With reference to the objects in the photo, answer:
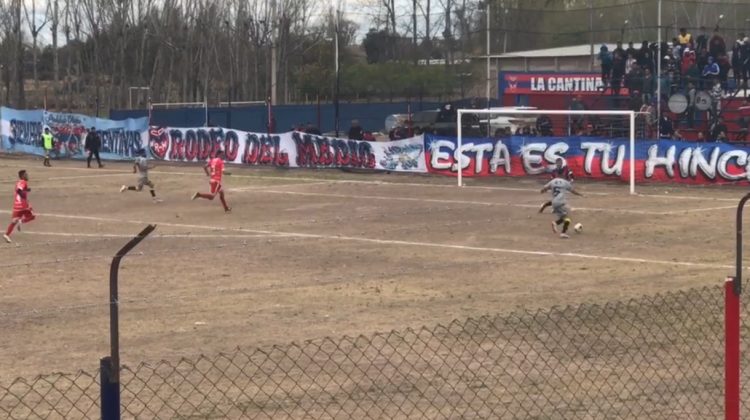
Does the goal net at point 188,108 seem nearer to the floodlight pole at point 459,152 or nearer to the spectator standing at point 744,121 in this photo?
the floodlight pole at point 459,152

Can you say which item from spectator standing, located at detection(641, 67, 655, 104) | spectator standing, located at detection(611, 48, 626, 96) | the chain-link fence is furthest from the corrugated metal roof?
the chain-link fence

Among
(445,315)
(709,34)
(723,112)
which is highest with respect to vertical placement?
(709,34)

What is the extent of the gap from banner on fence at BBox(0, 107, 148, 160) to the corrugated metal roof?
14733mm

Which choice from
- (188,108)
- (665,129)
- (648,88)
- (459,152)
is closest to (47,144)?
(188,108)

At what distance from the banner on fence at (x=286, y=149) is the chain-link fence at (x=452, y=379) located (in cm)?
2681

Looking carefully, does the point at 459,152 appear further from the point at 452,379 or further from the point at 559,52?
the point at 452,379

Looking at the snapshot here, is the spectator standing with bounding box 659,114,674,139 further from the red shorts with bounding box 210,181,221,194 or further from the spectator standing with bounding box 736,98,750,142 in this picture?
the red shorts with bounding box 210,181,221,194

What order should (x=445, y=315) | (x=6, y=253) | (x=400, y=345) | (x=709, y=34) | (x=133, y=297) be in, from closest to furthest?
(x=400, y=345) → (x=445, y=315) → (x=133, y=297) → (x=6, y=253) → (x=709, y=34)

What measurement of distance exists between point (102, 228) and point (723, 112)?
21650 mm

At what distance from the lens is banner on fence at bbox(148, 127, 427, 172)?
133ft

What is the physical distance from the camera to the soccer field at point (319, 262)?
1423cm

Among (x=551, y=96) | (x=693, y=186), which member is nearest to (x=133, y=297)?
(x=693, y=186)

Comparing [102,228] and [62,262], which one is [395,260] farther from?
[102,228]

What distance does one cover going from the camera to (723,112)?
1548 inches
